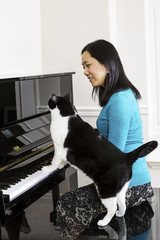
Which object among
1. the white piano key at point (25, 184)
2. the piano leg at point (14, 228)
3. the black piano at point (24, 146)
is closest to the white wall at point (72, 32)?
the black piano at point (24, 146)

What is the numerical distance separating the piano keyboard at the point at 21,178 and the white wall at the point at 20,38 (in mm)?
1029

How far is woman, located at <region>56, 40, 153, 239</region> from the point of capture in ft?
6.29

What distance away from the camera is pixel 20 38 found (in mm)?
3225

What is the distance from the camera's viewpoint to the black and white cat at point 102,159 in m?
1.79

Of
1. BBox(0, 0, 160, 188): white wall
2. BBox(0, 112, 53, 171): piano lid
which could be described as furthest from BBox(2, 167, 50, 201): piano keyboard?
BBox(0, 0, 160, 188): white wall

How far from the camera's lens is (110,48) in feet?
6.73

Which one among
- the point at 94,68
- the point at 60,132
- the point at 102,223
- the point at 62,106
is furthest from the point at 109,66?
the point at 102,223

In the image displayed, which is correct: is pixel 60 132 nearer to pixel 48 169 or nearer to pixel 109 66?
pixel 48 169

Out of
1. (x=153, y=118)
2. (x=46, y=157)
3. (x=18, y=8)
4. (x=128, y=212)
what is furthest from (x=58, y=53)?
(x=128, y=212)

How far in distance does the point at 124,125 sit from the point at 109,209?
0.40 m

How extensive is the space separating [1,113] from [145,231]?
0.98 m

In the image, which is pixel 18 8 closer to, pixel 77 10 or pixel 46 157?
pixel 77 10

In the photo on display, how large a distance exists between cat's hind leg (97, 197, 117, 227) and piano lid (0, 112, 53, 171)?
0.58 m

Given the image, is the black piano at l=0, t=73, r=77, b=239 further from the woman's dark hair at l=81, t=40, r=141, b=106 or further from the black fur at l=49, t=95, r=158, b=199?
the black fur at l=49, t=95, r=158, b=199
